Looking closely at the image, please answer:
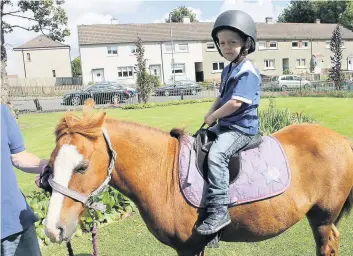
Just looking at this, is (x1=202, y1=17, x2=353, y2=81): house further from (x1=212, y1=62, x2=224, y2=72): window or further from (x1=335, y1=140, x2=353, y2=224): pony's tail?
(x1=335, y1=140, x2=353, y2=224): pony's tail

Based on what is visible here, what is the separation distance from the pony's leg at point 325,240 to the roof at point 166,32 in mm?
42425

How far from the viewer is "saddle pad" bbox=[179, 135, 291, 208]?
9.16 feet

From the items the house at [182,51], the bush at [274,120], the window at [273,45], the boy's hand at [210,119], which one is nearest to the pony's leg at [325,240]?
the boy's hand at [210,119]

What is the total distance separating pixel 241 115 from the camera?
2.96 metres

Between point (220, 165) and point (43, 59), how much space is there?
182 ft

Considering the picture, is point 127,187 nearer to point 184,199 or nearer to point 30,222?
point 184,199

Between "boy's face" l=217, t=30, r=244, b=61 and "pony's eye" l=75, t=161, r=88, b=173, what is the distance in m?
1.54

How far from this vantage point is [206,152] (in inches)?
113

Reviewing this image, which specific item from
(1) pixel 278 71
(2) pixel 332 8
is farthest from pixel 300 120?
(2) pixel 332 8

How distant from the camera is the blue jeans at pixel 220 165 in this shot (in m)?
2.73

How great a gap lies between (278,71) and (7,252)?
167ft

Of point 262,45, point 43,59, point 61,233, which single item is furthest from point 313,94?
point 43,59

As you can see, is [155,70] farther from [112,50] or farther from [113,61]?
[112,50]

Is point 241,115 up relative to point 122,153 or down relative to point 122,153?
up
